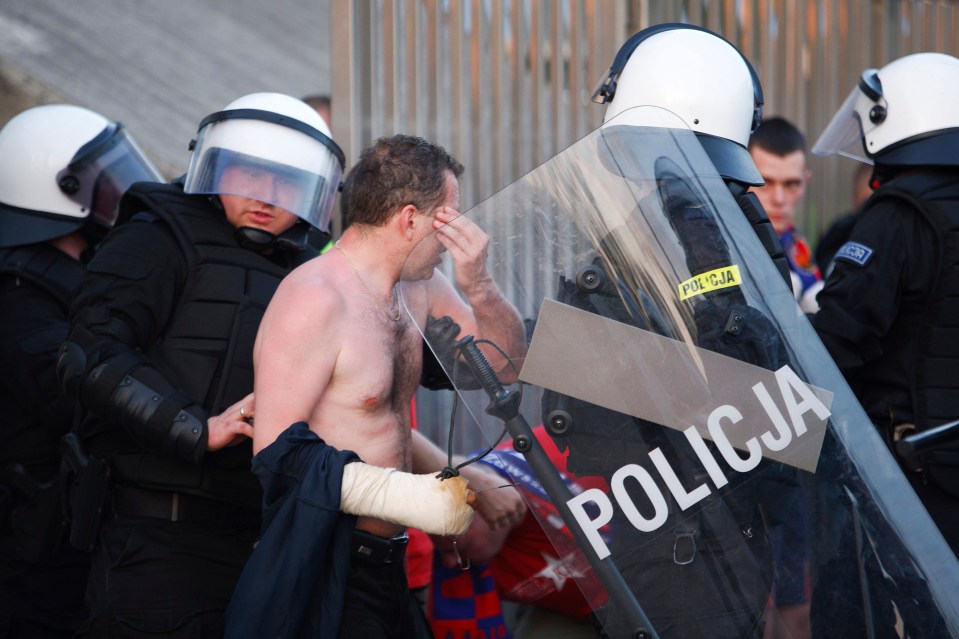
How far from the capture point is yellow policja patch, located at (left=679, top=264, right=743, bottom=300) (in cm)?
225

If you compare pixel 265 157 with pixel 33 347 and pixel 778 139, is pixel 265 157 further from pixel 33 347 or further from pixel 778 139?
pixel 778 139

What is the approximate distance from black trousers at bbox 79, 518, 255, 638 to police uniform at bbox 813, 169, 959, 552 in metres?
1.85

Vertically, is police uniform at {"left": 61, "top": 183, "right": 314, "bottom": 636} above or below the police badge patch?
below

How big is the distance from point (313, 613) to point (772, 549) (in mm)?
1025

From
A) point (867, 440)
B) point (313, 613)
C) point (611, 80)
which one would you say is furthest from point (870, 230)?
point (313, 613)

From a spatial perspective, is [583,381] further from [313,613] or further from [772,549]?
[313,613]

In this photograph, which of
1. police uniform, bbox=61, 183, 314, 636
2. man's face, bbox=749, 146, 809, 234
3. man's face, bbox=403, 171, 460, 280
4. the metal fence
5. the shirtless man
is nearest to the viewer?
man's face, bbox=403, 171, 460, 280

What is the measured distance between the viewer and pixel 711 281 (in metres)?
2.27

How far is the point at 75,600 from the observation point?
3873 mm

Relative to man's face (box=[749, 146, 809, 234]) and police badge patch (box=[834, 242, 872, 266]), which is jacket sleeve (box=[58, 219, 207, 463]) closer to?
police badge patch (box=[834, 242, 872, 266])

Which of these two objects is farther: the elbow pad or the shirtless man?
the elbow pad

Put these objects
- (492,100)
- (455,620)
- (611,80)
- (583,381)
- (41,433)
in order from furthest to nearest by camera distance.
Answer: (492,100) → (41,433) → (455,620) → (611,80) → (583,381)

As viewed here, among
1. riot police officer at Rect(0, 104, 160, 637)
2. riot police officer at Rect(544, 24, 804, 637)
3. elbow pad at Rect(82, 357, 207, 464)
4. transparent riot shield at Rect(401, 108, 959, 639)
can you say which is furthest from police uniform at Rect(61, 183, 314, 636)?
riot police officer at Rect(544, 24, 804, 637)

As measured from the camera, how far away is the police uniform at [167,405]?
2965 millimetres
